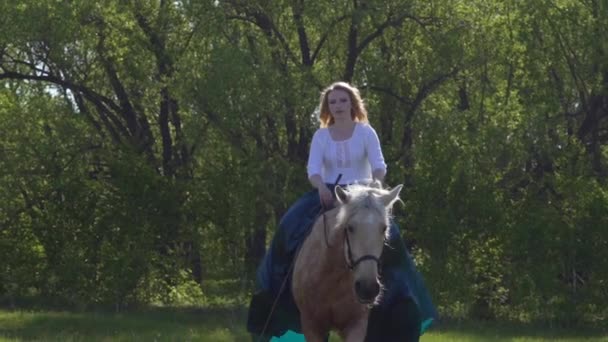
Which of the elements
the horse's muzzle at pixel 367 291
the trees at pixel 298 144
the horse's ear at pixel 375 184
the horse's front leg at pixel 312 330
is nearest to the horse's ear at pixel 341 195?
the horse's ear at pixel 375 184

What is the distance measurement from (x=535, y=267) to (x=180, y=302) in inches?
278

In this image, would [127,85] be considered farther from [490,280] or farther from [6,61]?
[490,280]

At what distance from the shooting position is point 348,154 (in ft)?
30.1

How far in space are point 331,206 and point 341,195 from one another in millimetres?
634

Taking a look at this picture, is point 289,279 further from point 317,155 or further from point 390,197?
point 390,197

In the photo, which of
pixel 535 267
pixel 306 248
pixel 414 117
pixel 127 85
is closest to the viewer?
pixel 306 248

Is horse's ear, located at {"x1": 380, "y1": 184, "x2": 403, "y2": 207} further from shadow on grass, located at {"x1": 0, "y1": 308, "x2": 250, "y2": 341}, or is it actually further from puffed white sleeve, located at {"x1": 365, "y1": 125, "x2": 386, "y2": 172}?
shadow on grass, located at {"x1": 0, "y1": 308, "x2": 250, "y2": 341}

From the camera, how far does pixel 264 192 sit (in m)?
23.5

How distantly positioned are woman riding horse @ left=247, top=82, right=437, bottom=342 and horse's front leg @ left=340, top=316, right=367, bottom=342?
1.66ft

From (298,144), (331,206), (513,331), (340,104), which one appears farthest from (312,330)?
(298,144)

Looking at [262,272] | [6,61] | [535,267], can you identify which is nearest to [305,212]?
[262,272]

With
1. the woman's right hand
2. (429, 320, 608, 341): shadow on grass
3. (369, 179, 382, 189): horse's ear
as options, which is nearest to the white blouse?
the woman's right hand

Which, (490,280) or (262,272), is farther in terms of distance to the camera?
(490,280)

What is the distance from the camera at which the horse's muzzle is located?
7684 millimetres
